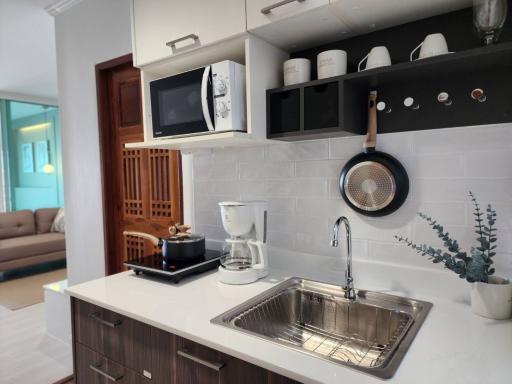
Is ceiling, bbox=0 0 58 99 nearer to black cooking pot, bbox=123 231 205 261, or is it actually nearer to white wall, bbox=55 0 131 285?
white wall, bbox=55 0 131 285

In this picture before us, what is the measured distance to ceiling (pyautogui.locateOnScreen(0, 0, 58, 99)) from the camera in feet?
8.62

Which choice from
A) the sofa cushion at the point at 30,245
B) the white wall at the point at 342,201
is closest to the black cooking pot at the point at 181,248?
the white wall at the point at 342,201

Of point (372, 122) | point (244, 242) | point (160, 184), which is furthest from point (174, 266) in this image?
point (372, 122)

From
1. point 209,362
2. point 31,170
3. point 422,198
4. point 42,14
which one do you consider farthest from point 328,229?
point 31,170

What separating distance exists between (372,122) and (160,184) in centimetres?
140

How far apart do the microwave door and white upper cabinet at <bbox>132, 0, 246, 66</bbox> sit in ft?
0.39

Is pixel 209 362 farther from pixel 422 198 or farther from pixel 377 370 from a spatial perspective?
pixel 422 198

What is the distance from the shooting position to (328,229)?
59.0 inches

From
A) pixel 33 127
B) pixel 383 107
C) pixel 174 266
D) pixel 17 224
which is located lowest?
pixel 17 224

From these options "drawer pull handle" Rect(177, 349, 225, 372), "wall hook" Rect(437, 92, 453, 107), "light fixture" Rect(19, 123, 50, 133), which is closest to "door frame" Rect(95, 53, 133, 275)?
"drawer pull handle" Rect(177, 349, 225, 372)

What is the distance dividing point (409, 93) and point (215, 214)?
3.56ft

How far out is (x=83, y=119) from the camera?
2578 mm

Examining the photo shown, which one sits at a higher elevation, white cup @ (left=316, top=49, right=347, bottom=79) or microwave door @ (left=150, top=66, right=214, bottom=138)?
white cup @ (left=316, top=49, right=347, bottom=79)

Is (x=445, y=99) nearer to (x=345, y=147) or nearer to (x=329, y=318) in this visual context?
(x=345, y=147)
